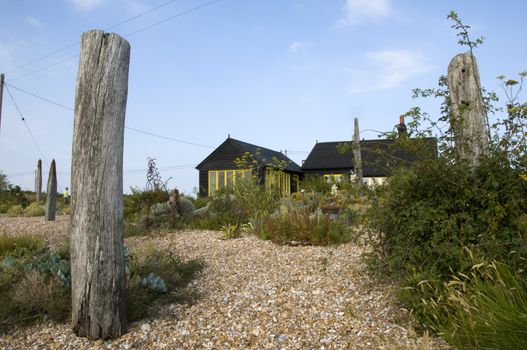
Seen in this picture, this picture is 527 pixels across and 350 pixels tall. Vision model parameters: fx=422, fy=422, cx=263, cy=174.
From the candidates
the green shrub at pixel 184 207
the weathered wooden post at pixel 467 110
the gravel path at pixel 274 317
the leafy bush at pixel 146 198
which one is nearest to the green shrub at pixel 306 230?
the gravel path at pixel 274 317

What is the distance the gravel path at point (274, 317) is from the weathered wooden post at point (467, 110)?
1.67 metres

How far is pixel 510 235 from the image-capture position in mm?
3672

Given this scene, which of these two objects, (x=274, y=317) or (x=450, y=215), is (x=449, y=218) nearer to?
(x=450, y=215)

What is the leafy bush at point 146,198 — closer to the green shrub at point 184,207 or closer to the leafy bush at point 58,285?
the green shrub at point 184,207

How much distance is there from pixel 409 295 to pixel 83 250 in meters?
2.60

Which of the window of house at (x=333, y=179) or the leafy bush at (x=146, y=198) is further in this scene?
the leafy bush at (x=146, y=198)

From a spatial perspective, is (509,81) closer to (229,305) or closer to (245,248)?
(229,305)

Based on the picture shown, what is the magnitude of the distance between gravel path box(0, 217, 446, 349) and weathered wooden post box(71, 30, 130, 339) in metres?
0.26

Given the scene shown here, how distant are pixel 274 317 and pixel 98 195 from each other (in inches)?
73.5

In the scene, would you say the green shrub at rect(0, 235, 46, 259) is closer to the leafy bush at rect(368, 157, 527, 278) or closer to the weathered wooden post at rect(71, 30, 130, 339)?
the weathered wooden post at rect(71, 30, 130, 339)

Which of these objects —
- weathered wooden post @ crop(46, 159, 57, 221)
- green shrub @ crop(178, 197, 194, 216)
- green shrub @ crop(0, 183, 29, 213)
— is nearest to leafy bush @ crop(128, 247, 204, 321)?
green shrub @ crop(178, 197, 194, 216)

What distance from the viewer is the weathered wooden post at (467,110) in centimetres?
434

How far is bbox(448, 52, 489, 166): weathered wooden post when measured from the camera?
434 centimetres

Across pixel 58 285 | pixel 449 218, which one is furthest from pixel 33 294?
pixel 449 218
